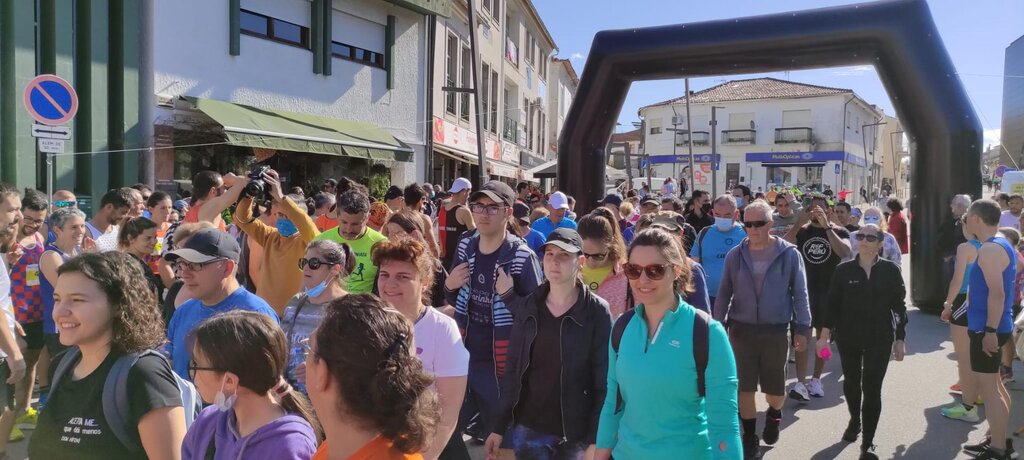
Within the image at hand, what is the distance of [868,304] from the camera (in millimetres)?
4754

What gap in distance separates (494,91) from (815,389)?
937 inches

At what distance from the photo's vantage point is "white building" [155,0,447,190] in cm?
1295

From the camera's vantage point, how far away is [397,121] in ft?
63.2

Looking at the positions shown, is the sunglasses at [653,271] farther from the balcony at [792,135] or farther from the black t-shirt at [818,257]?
the balcony at [792,135]

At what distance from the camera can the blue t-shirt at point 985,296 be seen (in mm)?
4867

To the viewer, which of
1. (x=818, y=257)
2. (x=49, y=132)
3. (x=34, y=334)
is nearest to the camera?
(x=34, y=334)

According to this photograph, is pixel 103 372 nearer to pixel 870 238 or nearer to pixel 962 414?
pixel 870 238

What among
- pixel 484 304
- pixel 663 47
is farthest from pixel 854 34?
pixel 484 304

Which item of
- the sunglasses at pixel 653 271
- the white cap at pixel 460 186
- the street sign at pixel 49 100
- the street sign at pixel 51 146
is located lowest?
the sunglasses at pixel 653 271

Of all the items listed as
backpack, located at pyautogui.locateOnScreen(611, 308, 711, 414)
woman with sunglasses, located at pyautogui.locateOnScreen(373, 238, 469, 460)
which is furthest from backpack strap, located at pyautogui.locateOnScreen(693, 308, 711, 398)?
woman with sunglasses, located at pyautogui.locateOnScreen(373, 238, 469, 460)

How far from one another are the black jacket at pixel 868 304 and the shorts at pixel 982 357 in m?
0.51

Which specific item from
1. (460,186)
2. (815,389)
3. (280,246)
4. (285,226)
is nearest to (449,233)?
(460,186)

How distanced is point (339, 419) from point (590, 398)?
5.89 feet

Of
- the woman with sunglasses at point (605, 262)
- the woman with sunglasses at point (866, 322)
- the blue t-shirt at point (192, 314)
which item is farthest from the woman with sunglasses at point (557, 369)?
the woman with sunglasses at point (866, 322)
